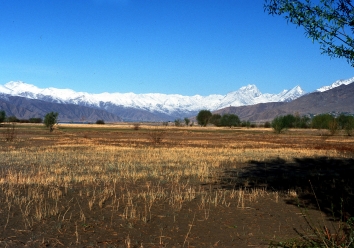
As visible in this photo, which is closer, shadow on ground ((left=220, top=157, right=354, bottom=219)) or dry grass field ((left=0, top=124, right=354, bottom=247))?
dry grass field ((left=0, top=124, right=354, bottom=247))

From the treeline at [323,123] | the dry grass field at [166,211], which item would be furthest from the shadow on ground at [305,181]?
the treeline at [323,123]

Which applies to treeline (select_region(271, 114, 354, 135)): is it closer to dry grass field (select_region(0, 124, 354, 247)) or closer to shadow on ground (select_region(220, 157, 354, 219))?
shadow on ground (select_region(220, 157, 354, 219))

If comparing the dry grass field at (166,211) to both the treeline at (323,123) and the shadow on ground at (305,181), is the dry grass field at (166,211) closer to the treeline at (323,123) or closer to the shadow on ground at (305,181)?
the shadow on ground at (305,181)

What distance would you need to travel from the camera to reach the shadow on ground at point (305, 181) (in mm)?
13727

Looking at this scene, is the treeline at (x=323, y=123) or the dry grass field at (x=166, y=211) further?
the treeline at (x=323, y=123)

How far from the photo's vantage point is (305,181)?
18.9m

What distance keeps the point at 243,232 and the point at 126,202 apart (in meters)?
4.23

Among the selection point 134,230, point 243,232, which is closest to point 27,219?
point 134,230

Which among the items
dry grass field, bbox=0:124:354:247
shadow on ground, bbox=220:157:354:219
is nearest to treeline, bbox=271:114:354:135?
shadow on ground, bbox=220:157:354:219

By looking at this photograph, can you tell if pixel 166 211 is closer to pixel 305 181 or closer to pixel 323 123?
pixel 305 181

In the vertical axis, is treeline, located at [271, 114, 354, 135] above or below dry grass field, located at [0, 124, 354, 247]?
above

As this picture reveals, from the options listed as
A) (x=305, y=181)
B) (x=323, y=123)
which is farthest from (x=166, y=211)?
(x=323, y=123)

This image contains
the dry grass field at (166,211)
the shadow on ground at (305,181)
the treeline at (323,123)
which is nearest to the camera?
the dry grass field at (166,211)

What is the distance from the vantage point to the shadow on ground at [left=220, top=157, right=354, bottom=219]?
45.0 ft
